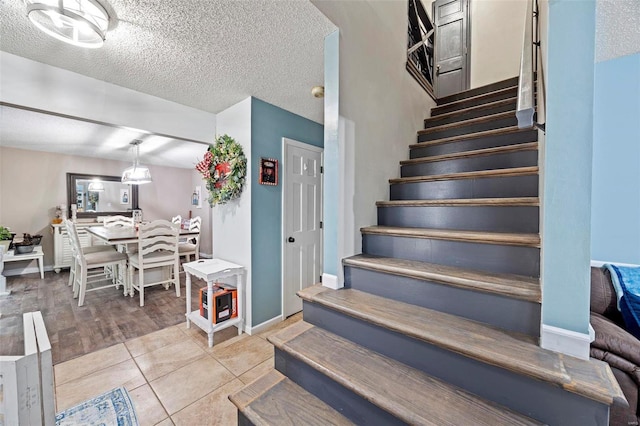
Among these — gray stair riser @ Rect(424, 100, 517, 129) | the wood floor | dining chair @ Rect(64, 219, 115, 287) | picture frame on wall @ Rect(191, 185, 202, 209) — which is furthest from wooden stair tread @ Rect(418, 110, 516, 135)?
picture frame on wall @ Rect(191, 185, 202, 209)

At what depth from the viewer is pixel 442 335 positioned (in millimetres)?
1027

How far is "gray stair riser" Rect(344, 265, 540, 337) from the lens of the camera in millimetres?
1044

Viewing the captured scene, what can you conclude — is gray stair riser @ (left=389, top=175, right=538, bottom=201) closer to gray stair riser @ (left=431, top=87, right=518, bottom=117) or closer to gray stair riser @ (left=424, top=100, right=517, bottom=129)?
gray stair riser @ (left=424, top=100, right=517, bottom=129)

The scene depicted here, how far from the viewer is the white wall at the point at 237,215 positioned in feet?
8.18

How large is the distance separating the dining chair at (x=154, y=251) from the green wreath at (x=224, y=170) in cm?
114

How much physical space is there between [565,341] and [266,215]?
89.8 inches

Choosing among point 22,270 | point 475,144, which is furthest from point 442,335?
point 22,270

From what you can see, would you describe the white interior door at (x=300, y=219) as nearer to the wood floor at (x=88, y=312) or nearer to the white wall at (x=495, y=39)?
the wood floor at (x=88, y=312)

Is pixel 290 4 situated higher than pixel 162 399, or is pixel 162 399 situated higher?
pixel 290 4

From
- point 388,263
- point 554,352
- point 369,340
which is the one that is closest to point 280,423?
point 369,340

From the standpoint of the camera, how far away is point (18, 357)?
889 millimetres

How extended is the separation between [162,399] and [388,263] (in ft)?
5.67

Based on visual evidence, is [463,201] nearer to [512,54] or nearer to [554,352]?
[554,352]

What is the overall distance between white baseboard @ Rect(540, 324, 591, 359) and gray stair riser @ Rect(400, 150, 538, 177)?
1.26 meters
